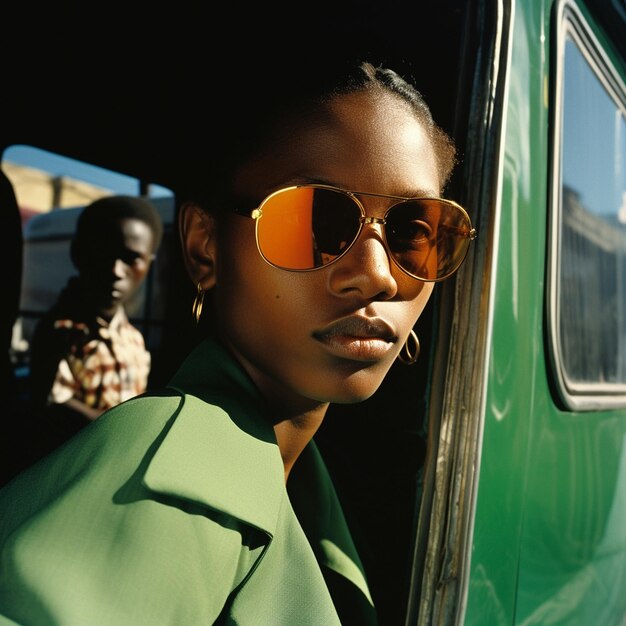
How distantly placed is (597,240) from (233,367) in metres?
1.39

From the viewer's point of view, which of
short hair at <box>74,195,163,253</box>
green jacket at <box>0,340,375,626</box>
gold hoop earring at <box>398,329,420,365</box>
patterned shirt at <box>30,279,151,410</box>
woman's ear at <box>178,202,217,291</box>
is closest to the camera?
green jacket at <box>0,340,375,626</box>

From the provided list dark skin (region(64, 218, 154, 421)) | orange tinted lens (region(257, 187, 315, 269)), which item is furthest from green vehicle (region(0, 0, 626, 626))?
dark skin (region(64, 218, 154, 421))

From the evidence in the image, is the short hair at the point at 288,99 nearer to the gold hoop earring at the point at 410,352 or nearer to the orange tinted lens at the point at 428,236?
the orange tinted lens at the point at 428,236

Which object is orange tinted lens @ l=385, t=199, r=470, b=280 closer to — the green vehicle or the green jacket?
the green vehicle

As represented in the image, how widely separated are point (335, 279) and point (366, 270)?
2.0 inches

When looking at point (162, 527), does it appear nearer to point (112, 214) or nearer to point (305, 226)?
point (305, 226)

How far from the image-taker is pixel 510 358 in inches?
51.6

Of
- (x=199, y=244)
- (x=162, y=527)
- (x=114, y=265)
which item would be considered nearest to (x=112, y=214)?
(x=114, y=265)

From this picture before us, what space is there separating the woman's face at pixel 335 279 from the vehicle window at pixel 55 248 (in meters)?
2.30

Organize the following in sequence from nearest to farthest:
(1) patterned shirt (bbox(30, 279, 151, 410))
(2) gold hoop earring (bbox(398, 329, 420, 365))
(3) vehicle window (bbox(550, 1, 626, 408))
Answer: (2) gold hoop earring (bbox(398, 329, 420, 365)), (3) vehicle window (bbox(550, 1, 626, 408)), (1) patterned shirt (bbox(30, 279, 151, 410))

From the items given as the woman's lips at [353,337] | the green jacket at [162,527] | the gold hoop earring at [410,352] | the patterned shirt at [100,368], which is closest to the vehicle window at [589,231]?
the gold hoop earring at [410,352]

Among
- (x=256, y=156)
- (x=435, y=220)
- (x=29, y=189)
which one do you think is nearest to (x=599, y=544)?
(x=435, y=220)

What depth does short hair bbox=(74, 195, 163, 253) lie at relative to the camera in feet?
10.6

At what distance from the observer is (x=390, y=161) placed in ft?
3.37
